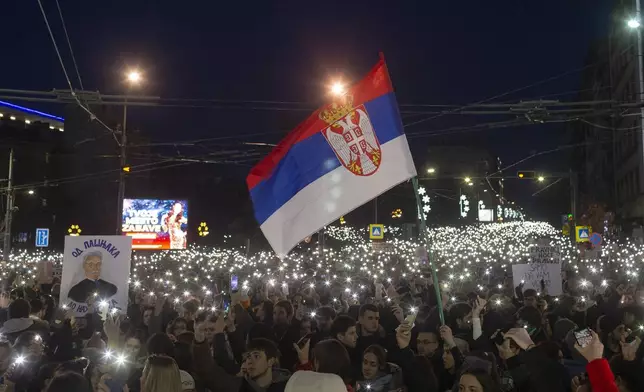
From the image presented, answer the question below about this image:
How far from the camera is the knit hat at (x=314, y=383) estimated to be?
13.2ft

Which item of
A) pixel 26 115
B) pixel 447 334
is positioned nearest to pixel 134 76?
pixel 447 334

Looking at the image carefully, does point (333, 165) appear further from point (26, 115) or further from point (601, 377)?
point (26, 115)

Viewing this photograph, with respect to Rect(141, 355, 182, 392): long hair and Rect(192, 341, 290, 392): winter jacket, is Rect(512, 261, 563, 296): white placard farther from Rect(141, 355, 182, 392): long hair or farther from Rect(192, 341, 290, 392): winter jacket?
Rect(141, 355, 182, 392): long hair

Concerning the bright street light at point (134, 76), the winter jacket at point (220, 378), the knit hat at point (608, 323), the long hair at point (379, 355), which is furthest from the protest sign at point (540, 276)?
the winter jacket at point (220, 378)

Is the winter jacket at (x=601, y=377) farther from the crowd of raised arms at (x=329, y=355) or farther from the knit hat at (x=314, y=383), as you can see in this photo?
the knit hat at (x=314, y=383)

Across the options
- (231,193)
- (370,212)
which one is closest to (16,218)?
(231,193)

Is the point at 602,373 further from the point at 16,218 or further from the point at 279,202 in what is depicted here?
the point at 16,218

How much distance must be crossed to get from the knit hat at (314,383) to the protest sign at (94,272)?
8.05 metres

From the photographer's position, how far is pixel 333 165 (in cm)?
778

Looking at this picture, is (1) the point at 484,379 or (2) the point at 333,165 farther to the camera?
(2) the point at 333,165

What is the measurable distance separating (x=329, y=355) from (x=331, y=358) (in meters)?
0.03

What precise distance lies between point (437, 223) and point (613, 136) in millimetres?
16254

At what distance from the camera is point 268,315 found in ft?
37.0

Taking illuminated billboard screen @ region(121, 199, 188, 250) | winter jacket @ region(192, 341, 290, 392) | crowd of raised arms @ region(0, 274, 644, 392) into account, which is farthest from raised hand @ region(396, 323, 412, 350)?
illuminated billboard screen @ region(121, 199, 188, 250)
